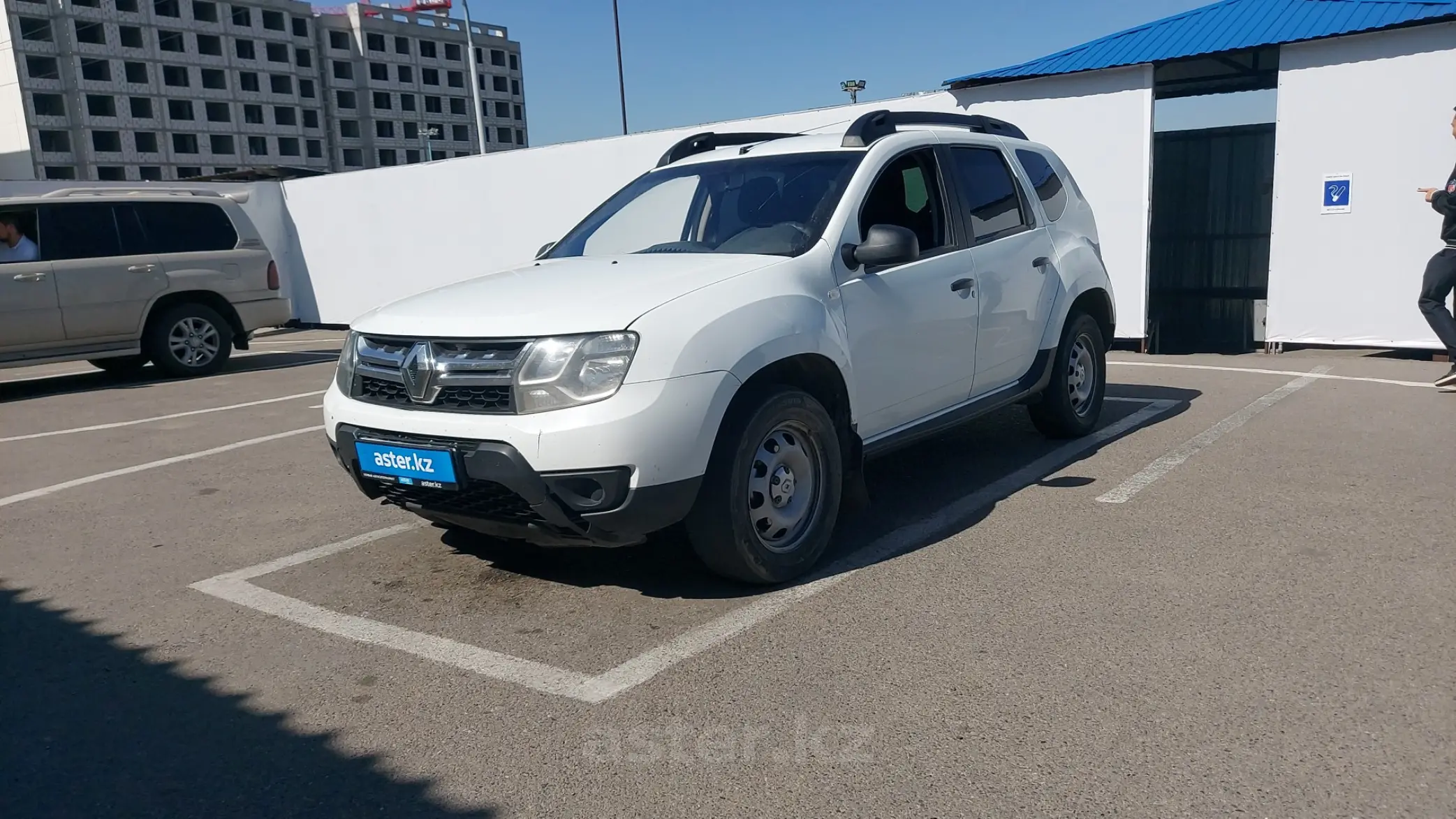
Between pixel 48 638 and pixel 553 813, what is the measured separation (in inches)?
98.0

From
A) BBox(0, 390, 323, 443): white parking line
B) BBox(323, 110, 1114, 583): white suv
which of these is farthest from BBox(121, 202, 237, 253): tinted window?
BBox(323, 110, 1114, 583): white suv

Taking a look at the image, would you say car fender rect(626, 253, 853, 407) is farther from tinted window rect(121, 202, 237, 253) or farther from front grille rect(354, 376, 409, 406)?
tinted window rect(121, 202, 237, 253)

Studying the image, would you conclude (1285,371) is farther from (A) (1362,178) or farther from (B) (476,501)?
(B) (476,501)

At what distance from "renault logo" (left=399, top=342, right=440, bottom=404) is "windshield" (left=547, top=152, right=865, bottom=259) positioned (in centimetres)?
126

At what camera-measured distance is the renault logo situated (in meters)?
3.88

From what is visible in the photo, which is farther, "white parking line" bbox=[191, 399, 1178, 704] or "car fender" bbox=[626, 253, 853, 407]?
"car fender" bbox=[626, 253, 853, 407]

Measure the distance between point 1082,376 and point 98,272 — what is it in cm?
961

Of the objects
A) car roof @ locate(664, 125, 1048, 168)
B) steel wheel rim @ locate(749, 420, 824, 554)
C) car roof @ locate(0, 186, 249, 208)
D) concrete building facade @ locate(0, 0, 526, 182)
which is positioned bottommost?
steel wheel rim @ locate(749, 420, 824, 554)

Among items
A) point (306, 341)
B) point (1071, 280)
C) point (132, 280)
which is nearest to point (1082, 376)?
point (1071, 280)

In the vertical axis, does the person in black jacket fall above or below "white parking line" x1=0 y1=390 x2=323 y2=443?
above

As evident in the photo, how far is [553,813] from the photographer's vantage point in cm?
264

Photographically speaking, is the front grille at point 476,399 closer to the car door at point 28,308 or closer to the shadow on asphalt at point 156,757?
the shadow on asphalt at point 156,757

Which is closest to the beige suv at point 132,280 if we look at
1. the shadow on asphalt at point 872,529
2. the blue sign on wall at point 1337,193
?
the shadow on asphalt at point 872,529

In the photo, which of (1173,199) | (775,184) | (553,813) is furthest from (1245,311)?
(553,813)
